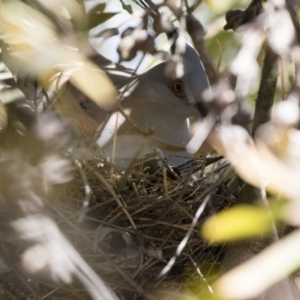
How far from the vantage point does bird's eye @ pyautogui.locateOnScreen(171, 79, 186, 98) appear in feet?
5.28

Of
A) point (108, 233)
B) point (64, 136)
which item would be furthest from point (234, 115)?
point (108, 233)

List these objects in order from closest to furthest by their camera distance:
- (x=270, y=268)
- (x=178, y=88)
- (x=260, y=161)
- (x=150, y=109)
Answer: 1. (x=270, y=268)
2. (x=260, y=161)
3. (x=178, y=88)
4. (x=150, y=109)

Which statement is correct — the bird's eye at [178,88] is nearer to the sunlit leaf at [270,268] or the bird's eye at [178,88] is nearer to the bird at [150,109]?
the bird at [150,109]

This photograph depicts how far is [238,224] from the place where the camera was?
0.95 meters

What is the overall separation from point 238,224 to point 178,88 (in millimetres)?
754

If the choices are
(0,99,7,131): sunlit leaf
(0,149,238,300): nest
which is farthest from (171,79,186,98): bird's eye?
(0,99,7,131): sunlit leaf

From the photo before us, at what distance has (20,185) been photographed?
989 millimetres

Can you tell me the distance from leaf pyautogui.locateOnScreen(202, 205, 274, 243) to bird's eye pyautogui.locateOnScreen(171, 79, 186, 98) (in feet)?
1.59

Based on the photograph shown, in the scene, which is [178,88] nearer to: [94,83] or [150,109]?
[150,109]

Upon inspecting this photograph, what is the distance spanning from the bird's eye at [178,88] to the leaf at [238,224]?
48cm

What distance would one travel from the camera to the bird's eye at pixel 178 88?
63.3 inches

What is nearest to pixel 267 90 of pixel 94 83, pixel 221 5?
pixel 221 5

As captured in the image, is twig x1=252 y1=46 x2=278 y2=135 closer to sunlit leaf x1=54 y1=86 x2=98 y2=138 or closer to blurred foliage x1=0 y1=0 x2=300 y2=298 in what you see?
blurred foliage x1=0 y1=0 x2=300 y2=298

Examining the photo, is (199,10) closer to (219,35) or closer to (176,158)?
(219,35)
